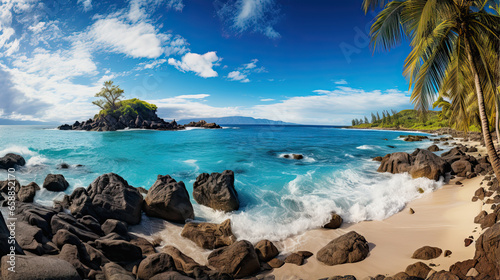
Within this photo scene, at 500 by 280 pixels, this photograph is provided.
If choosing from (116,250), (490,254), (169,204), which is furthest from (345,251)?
(169,204)

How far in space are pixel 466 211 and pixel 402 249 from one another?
3650mm

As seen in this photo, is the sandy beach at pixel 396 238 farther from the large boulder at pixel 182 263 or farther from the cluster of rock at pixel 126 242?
the large boulder at pixel 182 263

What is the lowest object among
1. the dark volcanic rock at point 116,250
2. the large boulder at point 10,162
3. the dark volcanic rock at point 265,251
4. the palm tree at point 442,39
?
the dark volcanic rock at point 265,251

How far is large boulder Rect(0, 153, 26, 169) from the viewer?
46.4 feet

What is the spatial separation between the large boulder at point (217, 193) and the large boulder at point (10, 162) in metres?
14.0

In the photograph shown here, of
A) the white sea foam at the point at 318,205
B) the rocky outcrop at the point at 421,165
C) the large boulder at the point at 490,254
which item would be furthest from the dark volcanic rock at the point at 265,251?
the rocky outcrop at the point at 421,165

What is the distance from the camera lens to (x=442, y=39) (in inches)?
306

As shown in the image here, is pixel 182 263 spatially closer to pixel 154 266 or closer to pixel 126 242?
pixel 154 266

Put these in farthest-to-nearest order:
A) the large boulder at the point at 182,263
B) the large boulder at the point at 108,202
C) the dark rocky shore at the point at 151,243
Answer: the large boulder at the point at 108,202
the large boulder at the point at 182,263
the dark rocky shore at the point at 151,243

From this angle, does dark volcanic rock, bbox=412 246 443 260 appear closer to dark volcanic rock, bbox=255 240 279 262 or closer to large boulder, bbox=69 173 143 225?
dark volcanic rock, bbox=255 240 279 262

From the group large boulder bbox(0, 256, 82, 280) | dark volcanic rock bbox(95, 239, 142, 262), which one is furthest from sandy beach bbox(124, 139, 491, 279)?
large boulder bbox(0, 256, 82, 280)

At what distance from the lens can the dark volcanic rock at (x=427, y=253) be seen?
17.4ft

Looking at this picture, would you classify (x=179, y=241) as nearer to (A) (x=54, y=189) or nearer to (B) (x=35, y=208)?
(B) (x=35, y=208)

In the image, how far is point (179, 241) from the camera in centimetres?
738
